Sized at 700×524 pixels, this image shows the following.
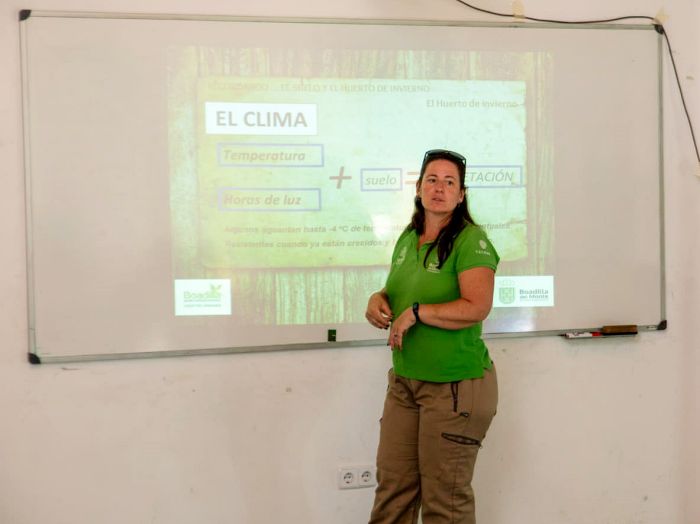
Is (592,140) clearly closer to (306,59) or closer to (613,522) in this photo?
(306,59)

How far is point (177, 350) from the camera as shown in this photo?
2307 millimetres

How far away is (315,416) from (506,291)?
0.87 m

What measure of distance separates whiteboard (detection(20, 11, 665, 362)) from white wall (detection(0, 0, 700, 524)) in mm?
70

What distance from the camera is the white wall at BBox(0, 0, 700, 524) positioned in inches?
88.7

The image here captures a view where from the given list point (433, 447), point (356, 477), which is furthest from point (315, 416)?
point (433, 447)

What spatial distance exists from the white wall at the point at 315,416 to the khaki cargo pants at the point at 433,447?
0.48 meters

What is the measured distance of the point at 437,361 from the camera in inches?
72.8

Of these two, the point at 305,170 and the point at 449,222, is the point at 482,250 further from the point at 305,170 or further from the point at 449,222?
the point at 305,170

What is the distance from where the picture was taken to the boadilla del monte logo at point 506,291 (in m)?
2.46

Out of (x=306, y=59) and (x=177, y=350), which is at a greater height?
(x=306, y=59)

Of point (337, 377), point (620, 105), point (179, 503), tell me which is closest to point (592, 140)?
point (620, 105)

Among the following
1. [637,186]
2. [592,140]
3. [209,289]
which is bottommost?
[209,289]

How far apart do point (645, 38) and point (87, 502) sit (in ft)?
9.06

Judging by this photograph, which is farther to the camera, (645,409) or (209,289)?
(645,409)
